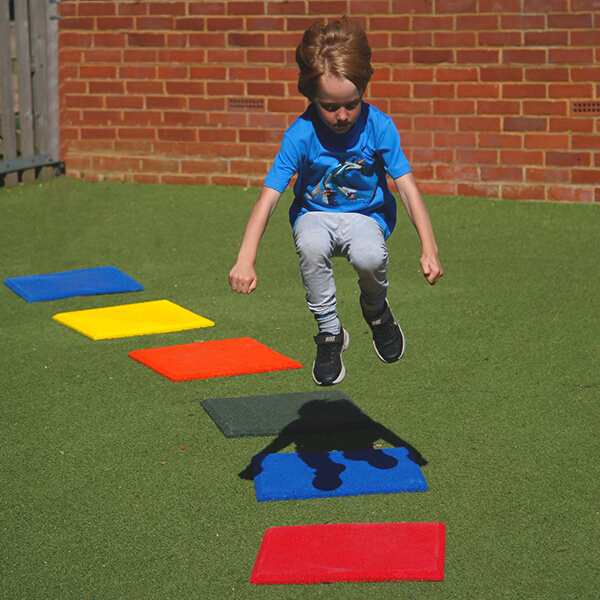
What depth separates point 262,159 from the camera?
10047 mm

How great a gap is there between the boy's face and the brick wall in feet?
20.8

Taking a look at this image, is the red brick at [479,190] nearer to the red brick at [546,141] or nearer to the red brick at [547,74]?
the red brick at [546,141]

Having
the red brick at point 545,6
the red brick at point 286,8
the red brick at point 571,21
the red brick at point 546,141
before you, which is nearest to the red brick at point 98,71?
the red brick at point 286,8

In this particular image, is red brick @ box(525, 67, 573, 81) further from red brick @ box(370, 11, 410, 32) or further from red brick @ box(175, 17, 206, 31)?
red brick @ box(175, 17, 206, 31)

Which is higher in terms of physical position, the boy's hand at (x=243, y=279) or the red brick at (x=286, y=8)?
the red brick at (x=286, y=8)

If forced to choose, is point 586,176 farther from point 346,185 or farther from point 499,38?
point 346,185

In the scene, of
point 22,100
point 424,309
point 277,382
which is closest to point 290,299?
point 424,309

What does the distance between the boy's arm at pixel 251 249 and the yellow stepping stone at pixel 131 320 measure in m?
3.03

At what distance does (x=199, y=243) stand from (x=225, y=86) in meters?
2.40

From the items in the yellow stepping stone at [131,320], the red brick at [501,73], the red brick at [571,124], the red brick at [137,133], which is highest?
the red brick at [501,73]

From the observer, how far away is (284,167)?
3365 millimetres

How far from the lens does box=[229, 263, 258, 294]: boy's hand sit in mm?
3180

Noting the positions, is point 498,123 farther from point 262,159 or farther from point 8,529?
point 8,529

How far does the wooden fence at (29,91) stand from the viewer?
9.98m
